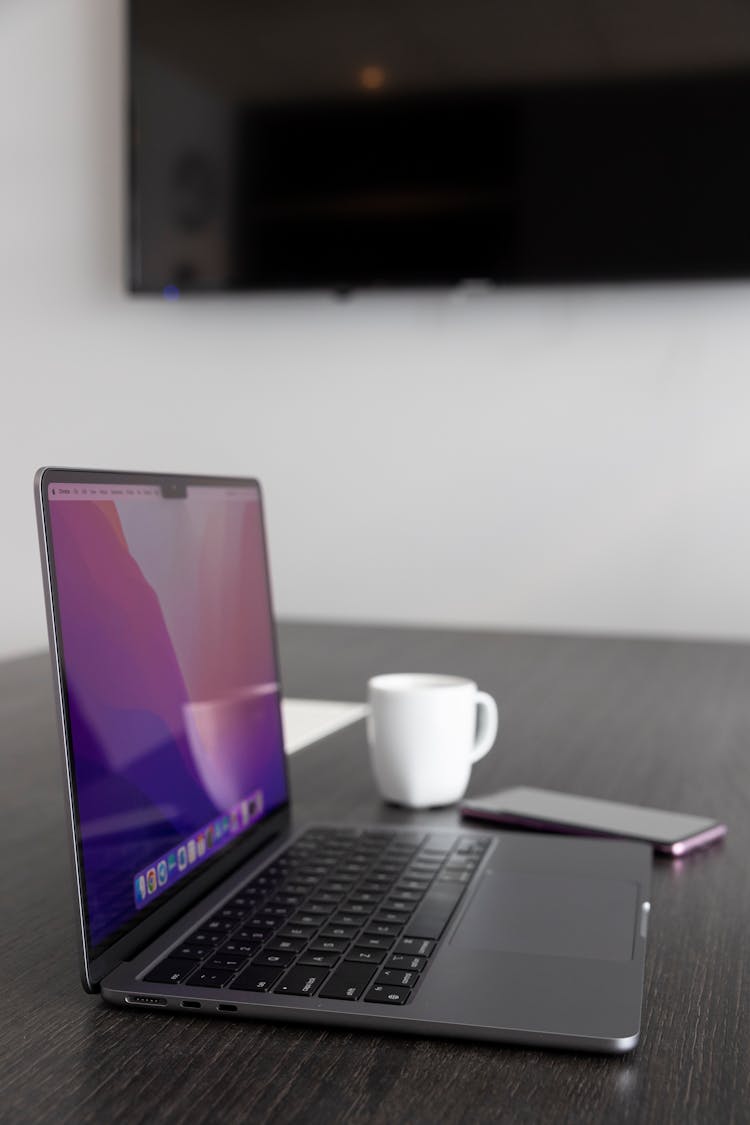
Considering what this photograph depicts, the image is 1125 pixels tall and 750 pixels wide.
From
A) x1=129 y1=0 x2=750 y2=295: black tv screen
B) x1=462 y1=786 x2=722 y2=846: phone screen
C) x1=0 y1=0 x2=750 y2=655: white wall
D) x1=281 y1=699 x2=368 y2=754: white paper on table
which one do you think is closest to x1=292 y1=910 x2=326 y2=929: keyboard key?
x1=462 y1=786 x2=722 y2=846: phone screen

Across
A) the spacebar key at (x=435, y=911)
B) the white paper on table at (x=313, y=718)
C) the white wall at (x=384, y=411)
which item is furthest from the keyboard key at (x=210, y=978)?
the white wall at (x=384, y=411)

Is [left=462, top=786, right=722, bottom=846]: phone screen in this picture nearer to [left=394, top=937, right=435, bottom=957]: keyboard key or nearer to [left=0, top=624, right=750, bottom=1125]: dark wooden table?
[left=0, top=624, right=750, bottom=1125]: dark wooden table

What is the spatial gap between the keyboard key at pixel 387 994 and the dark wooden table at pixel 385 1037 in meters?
0.02

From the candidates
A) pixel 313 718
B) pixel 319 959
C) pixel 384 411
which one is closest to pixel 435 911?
pixel 319 959

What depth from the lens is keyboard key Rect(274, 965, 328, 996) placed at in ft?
1.77

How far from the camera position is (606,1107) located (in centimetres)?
46

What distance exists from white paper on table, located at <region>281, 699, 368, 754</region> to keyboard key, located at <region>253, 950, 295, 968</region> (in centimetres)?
52

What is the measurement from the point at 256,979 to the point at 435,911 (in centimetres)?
13

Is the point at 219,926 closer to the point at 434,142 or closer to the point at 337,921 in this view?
the point at 337,921

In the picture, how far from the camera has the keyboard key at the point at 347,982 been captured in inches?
21.2

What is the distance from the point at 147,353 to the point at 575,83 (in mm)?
1185

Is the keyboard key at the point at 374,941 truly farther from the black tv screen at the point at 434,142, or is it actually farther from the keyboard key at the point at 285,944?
the black tv screen at the point at 434,142

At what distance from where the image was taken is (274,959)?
1.89ft

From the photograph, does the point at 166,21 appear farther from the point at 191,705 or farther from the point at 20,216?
the point at 191,705
